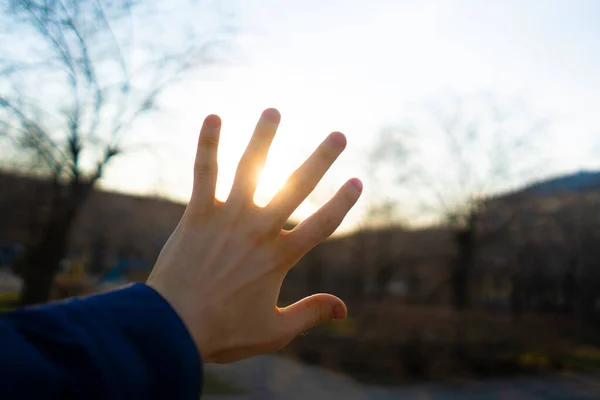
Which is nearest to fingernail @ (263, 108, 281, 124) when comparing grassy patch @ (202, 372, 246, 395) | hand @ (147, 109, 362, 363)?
hand @ (147, 109, 362, 363)

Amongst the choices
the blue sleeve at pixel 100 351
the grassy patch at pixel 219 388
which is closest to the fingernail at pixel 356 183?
the blue sleeve at pixel 100 351

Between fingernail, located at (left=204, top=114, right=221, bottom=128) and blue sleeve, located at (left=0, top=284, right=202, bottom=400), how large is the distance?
1.25 feet

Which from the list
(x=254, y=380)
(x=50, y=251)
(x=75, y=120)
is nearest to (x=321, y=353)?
(x=254, y=380)

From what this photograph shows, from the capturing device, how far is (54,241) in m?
9.08

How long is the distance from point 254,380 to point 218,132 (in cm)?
1224

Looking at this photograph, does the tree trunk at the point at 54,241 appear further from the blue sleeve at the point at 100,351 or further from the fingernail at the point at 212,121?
the blue sleeve at the point at 100,351

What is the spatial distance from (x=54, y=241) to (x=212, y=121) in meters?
8.89

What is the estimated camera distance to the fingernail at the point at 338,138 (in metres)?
1.22

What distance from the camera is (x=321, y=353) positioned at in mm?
15273

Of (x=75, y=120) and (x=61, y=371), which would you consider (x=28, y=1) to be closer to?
(x=75, y=120)

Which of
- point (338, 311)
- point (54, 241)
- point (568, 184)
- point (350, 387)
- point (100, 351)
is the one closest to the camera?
point (100, 351)

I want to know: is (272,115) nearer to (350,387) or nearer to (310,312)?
(310,312)

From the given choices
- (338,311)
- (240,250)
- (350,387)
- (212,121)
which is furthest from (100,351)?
(350,387)

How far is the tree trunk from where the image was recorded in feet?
29.3
